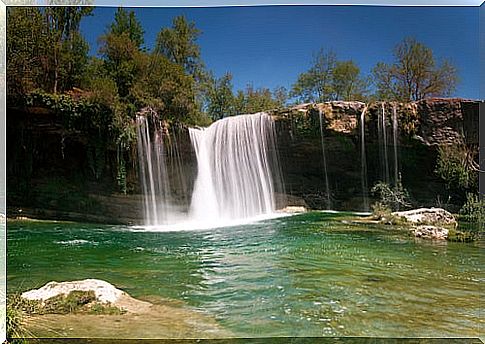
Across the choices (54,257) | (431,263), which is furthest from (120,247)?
(431,263)

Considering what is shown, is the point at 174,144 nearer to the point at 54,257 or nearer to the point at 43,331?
the point at 54,257

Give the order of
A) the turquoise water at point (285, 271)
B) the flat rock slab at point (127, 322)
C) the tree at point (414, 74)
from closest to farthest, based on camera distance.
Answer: the flat rock slab at point (127, 322) → the turquoise water at point (285, 271) → the tree at point (414, 74)

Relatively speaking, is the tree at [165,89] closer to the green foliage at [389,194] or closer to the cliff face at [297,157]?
the cliff face at [297,157]

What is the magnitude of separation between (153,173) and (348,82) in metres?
2.00

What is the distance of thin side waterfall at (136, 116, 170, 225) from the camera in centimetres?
566

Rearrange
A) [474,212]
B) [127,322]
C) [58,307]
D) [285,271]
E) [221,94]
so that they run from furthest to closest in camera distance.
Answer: [221,94]
[474,212]
[285,271]
[58,307]
[127,322]

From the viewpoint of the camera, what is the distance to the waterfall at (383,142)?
556 cm

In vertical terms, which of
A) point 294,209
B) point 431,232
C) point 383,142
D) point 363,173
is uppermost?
point 383,142

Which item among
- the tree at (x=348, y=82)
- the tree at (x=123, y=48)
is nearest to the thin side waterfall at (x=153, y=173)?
the tree at (x=123, y=48)

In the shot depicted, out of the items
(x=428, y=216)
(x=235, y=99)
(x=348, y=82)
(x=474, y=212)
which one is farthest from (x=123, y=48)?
(x=474, y=212)

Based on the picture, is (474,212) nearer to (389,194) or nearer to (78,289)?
(389,194)

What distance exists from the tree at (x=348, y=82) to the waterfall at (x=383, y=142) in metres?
0.27

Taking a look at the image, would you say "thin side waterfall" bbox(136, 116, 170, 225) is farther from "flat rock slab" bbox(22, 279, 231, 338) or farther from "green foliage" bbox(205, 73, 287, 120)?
"flat rock slab" bbox(22, 279, 231, 338)

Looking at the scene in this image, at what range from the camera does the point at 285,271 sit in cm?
521
